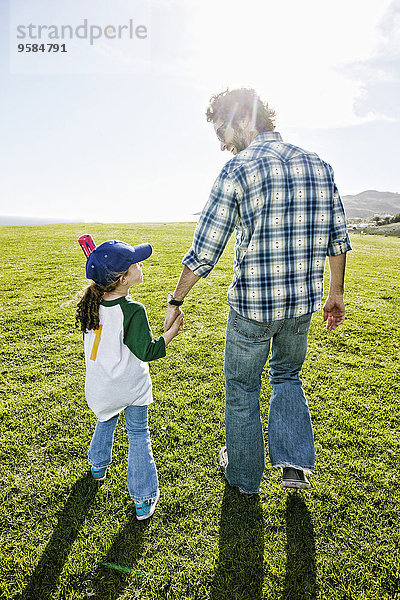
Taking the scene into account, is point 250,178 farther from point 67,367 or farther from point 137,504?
point 67,367

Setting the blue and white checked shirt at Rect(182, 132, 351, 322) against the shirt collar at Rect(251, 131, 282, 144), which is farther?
A: the shirt collar at Rect(251, 131, 282, 144)

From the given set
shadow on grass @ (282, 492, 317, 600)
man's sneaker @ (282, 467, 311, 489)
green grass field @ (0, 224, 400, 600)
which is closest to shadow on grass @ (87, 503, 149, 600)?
green grass field @ (0, 224, 400, 600)

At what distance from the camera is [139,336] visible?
2203 millimetres

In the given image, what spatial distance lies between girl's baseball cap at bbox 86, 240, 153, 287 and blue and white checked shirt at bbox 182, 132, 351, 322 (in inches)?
15.5

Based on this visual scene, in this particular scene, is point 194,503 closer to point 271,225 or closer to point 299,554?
point 299,554

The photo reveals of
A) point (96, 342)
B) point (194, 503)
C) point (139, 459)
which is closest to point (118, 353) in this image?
point (96, 342)

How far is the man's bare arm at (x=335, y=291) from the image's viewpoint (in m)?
2.52

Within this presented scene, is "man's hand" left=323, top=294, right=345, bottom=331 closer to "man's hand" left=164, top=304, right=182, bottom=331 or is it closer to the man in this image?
the man

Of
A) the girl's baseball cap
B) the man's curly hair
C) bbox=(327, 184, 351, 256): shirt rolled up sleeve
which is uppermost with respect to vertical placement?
the man's curly hair

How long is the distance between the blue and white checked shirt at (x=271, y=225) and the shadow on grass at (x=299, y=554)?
4.64 ft

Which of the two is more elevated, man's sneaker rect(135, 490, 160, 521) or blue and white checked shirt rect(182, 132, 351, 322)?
blue and white checked shirt rect(182, 132, 351, 322)

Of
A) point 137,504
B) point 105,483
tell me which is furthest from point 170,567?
point 105,483

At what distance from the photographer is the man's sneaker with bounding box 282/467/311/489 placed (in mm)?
2461

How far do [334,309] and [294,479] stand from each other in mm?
1303
